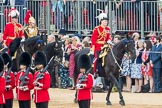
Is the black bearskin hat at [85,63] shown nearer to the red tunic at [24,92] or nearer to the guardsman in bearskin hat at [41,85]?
the guardsman in bearskin hat at [41,85]

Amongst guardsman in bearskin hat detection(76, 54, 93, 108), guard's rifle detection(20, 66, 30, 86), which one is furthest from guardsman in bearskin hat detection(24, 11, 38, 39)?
guard's rifle detection(20, 66, 30, 86)

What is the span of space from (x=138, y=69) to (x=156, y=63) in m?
0.69

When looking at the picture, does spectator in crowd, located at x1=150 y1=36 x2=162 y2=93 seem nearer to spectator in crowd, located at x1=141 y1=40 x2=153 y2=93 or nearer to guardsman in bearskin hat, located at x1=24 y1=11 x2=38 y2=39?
spectator in crowd, located at x1=141 y1=40 x2=153 y2=93

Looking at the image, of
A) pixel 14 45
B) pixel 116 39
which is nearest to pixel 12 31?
pixel 14 45

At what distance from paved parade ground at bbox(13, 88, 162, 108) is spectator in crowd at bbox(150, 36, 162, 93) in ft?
1.08

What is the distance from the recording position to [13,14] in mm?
25125

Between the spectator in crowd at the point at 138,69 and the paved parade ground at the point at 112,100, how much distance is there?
20.8 inches

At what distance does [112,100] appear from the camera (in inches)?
971

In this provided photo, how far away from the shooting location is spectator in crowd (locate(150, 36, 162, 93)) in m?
26.1

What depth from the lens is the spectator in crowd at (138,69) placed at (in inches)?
1045

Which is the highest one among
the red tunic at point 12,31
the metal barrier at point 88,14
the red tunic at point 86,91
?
Answer: the metal barrier at point 88,14

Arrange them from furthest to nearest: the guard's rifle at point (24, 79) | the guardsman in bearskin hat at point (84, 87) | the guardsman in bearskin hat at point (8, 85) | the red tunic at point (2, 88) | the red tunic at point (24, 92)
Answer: the guardsman in bearskin hat at point (84, 87)
the guardsman in bearskin hat at point (8, 85)
the red tunic at point (24, 92)
the guard's rifle at point (24, 79)
the red tunic at point (2, 88)

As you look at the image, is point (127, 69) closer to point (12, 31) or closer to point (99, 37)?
point (99, 37)

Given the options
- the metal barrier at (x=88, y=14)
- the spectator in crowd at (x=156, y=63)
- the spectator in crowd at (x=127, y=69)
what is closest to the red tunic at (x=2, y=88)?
the spectator in crowd at (x=156, y=63)
